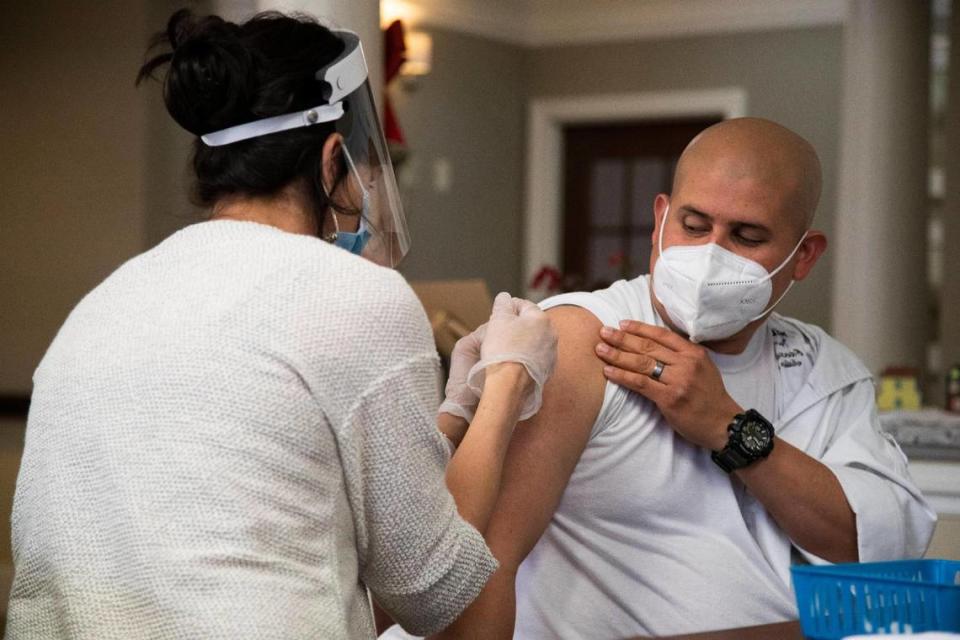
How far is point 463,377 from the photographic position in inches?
63.4

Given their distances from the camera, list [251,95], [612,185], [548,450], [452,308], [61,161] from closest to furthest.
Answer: [251,95] → [548,450] → [452,308] → [61,161] → [612,185]

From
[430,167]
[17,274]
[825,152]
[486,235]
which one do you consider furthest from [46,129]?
[825,152]

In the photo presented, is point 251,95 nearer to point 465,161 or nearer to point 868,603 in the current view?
point 868,603

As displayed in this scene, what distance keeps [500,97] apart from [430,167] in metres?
0.78

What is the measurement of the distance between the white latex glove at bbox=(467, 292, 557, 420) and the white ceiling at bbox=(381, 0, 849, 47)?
5.22 metres

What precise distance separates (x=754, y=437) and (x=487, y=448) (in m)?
0.40

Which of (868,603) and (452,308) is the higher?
(868,603)

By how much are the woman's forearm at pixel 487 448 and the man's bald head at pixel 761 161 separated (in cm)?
44

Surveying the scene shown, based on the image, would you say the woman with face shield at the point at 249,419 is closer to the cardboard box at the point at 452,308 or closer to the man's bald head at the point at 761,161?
the man's bald head at the point at 761,161

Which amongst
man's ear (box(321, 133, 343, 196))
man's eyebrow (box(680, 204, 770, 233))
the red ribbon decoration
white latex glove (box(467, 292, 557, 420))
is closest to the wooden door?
the red ribbon decoration

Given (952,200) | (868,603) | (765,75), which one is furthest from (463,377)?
(765,75)

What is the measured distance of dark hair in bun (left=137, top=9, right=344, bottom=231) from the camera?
1268 mm

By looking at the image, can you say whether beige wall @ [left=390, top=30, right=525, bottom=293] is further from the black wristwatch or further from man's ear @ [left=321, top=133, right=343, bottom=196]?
man's ear @ [left=321, top=133, right=343, bottom=196]

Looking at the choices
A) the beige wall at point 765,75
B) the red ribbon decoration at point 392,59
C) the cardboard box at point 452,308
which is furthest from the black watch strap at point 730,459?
the beige wall at point 765,75
